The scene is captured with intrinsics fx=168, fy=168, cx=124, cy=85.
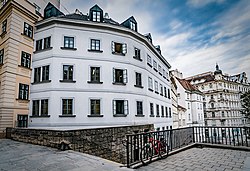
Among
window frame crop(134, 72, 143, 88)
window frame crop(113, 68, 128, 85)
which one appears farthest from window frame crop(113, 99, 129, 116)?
window frame crop(134, 72, 143, 88)

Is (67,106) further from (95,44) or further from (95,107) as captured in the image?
(95,44)

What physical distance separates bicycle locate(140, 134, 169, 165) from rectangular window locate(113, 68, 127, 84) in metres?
11.4

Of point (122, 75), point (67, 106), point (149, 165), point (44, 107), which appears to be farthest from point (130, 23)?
point (149, 165)

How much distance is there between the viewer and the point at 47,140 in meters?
9.12

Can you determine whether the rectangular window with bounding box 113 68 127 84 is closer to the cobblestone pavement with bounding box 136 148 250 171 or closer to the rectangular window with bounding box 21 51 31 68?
the rectangular window with bounding box 21 51 31 68

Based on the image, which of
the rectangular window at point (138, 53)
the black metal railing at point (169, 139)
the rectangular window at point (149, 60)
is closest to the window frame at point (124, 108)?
the rectangular window at point (138, 53)

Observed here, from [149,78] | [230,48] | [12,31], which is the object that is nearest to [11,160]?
[12,31]

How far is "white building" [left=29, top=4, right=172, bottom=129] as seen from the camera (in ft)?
50.9

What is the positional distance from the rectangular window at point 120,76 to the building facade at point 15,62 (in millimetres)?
8549

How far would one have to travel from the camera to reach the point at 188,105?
4238cm

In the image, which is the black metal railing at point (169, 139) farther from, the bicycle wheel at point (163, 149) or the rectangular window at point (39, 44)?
the rectangular window at point (39, 44)

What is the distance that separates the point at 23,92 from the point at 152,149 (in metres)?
14.9

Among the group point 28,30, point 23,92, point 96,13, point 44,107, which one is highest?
point 96,13

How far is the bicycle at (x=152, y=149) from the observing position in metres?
5.65
